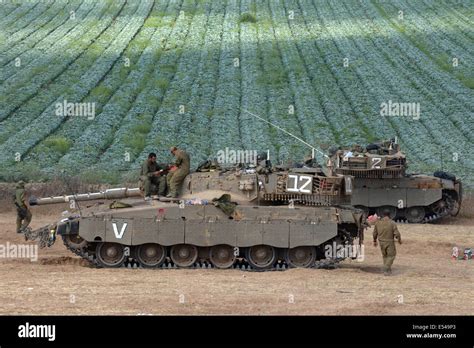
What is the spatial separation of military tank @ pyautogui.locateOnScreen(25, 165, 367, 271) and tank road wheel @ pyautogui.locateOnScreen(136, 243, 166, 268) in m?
0.02

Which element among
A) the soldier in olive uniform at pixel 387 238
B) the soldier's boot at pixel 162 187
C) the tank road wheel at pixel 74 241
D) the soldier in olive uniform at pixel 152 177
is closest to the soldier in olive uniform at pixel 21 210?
the soldier in olive uniform at pixel 152 177

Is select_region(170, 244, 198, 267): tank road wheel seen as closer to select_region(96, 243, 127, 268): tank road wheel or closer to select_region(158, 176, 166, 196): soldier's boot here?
select_region(96, 243, 127, 268): tank road wheel

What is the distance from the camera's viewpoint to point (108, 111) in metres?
48.5

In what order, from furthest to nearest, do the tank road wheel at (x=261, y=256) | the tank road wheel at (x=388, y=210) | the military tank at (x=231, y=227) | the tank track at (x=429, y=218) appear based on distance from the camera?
1. the tank track at (x=429, y=218)
2. the tank road wheel at (x=388, y=210)
3. the tank road wheel at (x=261, y=256)
4. the military tank at (x=231, y=227)

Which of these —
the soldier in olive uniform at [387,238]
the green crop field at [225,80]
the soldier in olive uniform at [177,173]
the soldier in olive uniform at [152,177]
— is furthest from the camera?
the green crop field at [225,80]

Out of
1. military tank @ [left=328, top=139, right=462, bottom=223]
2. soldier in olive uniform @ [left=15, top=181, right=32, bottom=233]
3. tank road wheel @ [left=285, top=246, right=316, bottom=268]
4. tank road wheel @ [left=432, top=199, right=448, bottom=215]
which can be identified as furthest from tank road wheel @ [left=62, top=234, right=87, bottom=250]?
tank road wheel @ [left=432, top=199, right=448, bottom=215]

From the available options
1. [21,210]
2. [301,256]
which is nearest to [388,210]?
[301,256]

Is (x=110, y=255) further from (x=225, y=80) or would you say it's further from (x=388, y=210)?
(x=225, y=80)

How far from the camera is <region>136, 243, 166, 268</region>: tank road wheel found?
24.4 m

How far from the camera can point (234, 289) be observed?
2112 centimetres

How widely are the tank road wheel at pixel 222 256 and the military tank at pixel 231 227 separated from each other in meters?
0.02

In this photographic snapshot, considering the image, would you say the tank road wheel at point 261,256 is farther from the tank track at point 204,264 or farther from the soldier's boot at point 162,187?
the soldier's boot at point 162,187

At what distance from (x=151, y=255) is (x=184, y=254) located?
0.77m

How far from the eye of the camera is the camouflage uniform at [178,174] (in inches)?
1006
